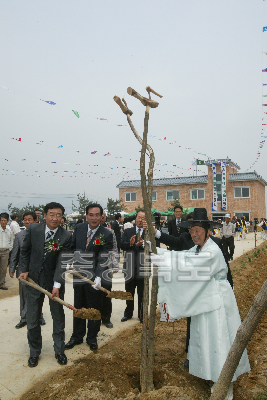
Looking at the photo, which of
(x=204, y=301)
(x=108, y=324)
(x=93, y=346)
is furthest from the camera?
(x=108, y=324)

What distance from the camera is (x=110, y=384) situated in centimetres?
320

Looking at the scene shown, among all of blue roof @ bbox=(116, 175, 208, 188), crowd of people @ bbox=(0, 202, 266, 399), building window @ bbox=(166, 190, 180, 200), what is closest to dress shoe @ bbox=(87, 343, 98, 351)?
crowd of people @ bbox=(0, 202, 266, 399)

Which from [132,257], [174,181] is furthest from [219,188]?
[132,257]

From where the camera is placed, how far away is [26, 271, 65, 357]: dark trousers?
3822mm

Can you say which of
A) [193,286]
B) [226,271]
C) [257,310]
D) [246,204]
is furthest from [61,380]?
[246,204]

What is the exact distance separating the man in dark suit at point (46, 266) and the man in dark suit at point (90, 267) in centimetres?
38

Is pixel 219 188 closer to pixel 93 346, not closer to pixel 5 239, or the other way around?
pixel 5 239

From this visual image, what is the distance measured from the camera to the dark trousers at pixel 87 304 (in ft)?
14.0

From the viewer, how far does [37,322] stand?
3.85 m

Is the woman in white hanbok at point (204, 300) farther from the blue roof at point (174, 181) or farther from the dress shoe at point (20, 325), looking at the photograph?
the blue roof at point (174, 181)

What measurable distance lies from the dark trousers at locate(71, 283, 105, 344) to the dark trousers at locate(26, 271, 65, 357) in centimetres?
42

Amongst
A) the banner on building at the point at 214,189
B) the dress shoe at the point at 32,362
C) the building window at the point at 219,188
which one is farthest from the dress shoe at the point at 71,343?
the building window at the point at 219,188

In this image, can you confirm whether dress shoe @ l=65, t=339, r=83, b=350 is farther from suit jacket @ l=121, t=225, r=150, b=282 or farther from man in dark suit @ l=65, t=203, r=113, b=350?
suit jacket @ l=121, t=225, r=150, b=282

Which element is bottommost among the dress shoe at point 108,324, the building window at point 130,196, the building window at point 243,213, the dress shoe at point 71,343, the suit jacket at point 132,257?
the dress shoe at point 108,324
